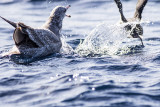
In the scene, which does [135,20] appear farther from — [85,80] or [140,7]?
[85,80]

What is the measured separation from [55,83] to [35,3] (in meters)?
12.8

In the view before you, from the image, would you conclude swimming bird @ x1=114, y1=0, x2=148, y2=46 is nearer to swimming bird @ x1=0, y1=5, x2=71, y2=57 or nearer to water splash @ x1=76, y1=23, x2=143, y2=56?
water splash @ x1=76, y1=23, x2=143, y2=56

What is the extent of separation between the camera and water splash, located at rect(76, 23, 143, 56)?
9.96 metres

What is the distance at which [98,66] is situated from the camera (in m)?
8.25

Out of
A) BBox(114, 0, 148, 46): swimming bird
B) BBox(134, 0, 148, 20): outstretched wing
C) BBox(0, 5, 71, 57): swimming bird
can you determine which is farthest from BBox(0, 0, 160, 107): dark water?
BBox(134, 0, 148, 20): outstretched wing

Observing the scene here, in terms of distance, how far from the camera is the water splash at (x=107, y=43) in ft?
32.7

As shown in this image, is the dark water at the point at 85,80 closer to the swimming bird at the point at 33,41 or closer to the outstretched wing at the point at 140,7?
the swimming bird at the point at 33,41

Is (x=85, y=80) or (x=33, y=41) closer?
(x=85, y=80)

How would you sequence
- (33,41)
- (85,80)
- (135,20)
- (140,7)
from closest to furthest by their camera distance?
(85,80) < (33,41) < (140,7) < (135,20)

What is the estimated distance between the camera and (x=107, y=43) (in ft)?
35.6

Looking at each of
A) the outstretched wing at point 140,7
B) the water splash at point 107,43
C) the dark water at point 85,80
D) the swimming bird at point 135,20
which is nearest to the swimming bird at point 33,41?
the dark water at point 85,80

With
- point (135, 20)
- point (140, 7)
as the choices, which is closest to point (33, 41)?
point (135, 20)

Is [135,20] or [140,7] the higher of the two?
[140,7]

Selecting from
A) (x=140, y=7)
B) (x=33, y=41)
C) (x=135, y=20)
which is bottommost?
(x=135, y=20)
